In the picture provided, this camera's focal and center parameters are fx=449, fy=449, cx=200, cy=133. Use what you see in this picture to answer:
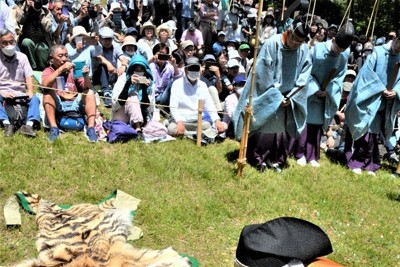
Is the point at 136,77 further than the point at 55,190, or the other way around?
the point at 136,77

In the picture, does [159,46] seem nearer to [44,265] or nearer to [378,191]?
[378,191]

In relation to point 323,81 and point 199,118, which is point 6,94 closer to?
point 199,118

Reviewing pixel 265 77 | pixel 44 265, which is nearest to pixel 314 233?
pixel 44 265

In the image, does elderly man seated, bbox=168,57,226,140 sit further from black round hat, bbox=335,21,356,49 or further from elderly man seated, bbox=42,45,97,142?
black round hat, bbox=335,21,356,49

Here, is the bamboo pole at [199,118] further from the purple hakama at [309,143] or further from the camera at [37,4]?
the camera at [37,4]

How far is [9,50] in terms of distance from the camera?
241 inches

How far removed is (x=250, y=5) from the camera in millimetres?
12906

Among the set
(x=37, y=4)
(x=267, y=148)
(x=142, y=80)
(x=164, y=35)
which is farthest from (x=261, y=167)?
(x=37, y=4)

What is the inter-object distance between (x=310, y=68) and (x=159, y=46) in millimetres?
2979

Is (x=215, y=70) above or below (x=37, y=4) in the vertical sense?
below

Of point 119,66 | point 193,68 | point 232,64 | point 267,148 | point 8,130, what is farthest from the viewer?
point 119,66

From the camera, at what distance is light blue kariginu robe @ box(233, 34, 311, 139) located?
5.75 meters

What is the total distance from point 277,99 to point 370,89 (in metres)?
1.60

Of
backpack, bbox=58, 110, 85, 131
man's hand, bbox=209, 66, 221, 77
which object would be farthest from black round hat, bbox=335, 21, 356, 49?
backpack, bbox=58, 110, 85, 131
